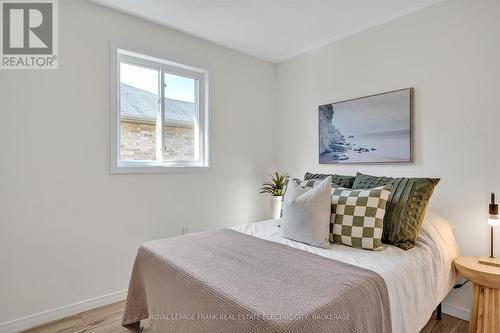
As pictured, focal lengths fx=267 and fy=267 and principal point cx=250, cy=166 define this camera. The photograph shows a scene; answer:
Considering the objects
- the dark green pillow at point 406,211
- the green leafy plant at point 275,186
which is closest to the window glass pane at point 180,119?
the green leafy plant at point 275,186

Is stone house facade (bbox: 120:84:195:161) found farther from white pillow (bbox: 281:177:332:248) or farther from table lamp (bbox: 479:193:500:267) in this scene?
table lamp (bbox: 479:193:500:267)

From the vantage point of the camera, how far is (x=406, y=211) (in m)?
1.77

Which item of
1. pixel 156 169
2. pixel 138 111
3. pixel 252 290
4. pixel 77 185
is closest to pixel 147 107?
pixel 138 111

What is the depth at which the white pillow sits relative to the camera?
176cm

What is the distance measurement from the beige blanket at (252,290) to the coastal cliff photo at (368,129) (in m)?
1.42

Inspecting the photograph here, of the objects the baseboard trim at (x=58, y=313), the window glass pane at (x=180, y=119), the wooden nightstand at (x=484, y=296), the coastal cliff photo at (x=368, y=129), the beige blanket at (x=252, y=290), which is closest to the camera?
the beige blanket at (x=252, y=290)

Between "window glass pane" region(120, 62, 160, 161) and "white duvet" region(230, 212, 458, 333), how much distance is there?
1451mm

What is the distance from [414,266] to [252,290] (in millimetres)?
998

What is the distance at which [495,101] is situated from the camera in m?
1.91

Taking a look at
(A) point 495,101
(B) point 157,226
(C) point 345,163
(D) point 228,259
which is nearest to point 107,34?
(B) point 157,226

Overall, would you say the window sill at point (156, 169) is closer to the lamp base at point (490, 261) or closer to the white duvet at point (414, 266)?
the white duvet at point (414, 266)

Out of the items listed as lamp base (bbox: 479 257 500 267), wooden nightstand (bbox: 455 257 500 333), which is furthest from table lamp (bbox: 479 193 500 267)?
wooden nightstand (bbox: 455 257 500 333)

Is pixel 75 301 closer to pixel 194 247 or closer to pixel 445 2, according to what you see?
pixel 194 247

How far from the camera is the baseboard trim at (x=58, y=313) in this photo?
1.91 metres
